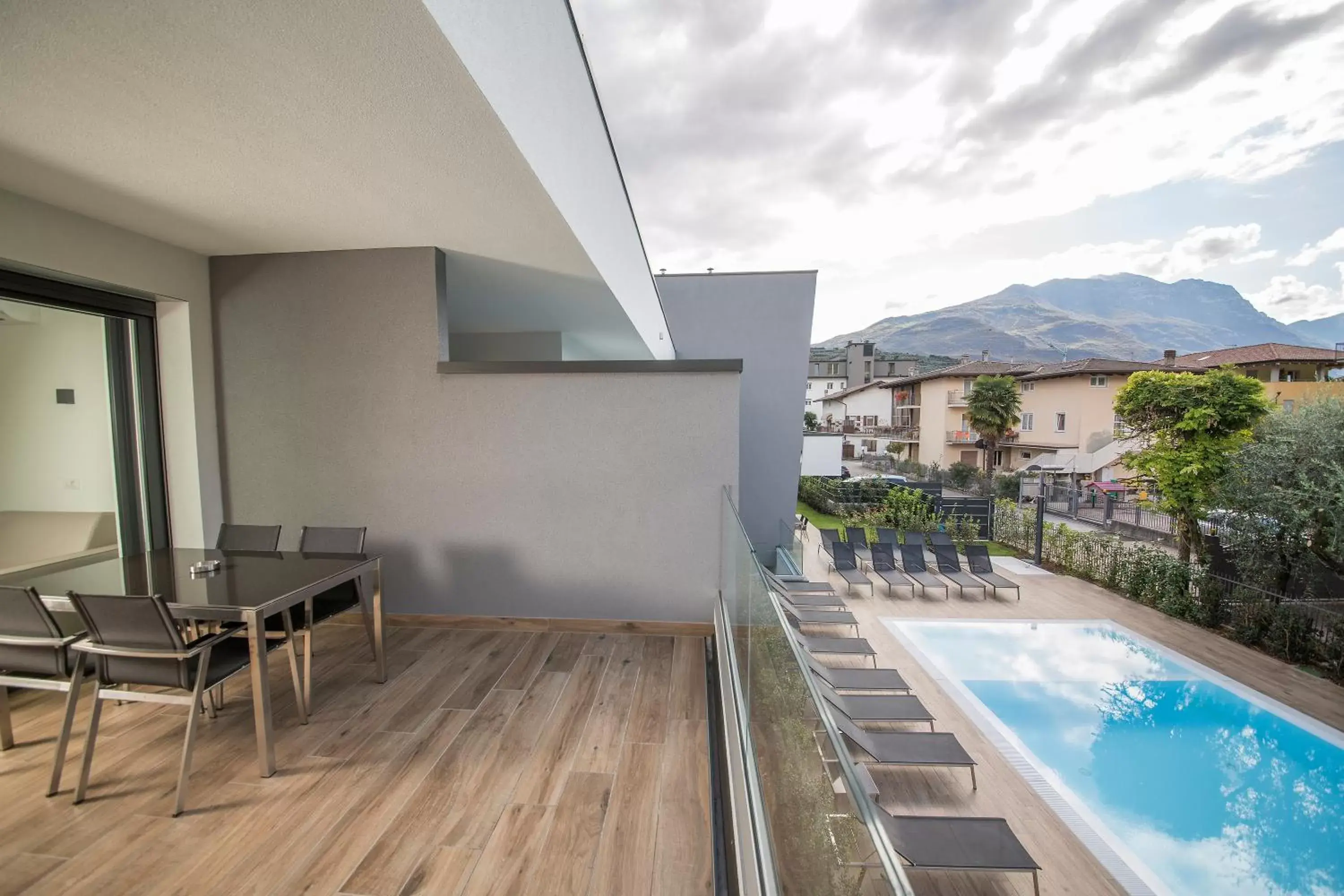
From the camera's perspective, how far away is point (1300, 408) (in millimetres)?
8055

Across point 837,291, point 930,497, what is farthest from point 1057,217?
point 930,497

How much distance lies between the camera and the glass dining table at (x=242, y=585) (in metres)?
2.15

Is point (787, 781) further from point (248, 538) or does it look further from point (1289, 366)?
point (1289, 366)

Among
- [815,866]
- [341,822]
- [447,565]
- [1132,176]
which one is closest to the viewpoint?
[815,866]

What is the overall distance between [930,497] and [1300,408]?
279 inches

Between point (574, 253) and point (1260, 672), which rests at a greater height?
point (574, 253)

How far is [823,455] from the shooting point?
72.1ft

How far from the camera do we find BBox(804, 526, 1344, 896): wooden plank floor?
133 inches

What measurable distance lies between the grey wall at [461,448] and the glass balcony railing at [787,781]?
4.50ft

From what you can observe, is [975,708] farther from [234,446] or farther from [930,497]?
[930,497]

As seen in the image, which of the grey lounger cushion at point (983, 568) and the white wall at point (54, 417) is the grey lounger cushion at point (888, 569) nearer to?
the grey lounger cushion at point (983, 568)

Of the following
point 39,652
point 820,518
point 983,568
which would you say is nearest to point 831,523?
point 820,518

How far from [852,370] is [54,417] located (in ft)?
165

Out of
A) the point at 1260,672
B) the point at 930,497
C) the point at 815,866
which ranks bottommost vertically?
the point at 1260,672
